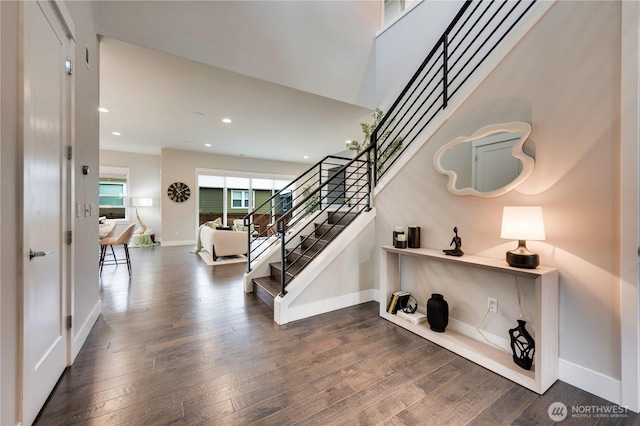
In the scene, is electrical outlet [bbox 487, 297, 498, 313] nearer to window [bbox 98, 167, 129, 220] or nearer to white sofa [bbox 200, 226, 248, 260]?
white sofa [bbox 200, 226, 248, 260]

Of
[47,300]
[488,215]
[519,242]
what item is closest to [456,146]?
[488,215]

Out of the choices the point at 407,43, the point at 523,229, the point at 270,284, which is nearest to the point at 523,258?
the point at 523,229

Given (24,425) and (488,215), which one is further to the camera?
(488,215)

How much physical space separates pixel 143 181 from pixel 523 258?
10.0 metres

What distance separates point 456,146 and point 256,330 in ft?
8.41

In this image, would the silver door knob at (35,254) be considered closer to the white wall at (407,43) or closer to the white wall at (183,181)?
the white wall at (407,43)

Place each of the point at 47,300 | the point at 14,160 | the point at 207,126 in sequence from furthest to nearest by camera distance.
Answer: the point at 207,126 < the point at 47,300 < the point at 14,160

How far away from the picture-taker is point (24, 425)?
→ 4.15 feet

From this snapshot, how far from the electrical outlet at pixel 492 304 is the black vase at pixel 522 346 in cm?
20

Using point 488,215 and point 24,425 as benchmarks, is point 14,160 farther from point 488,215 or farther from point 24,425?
point 488,215

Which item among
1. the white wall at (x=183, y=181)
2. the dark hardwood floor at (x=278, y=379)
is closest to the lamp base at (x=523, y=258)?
the dark hardwood floor at (x=278, y=379)

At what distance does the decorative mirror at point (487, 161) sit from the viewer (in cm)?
193

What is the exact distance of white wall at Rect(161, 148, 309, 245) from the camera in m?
7.49

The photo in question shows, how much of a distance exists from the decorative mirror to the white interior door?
290cm
